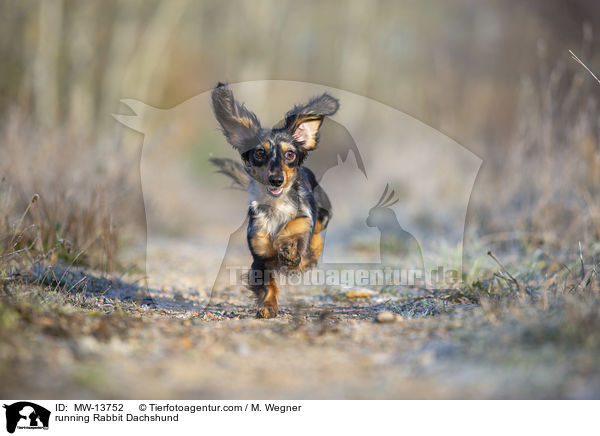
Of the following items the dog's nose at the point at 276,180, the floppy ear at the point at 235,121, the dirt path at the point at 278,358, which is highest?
the floppy ear at the point at 235,121

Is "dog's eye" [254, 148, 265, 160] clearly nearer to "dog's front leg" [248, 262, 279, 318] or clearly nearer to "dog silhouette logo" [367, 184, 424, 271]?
Result: "dog's front leg" [248, 262, 279, 318]

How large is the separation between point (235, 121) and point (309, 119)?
1.66ft

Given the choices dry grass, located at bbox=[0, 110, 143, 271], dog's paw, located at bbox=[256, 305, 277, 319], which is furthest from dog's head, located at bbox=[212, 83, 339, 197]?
dry grass, located at bbox=[0, 110, 143, 271]

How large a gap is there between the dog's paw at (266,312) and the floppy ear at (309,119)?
116cm

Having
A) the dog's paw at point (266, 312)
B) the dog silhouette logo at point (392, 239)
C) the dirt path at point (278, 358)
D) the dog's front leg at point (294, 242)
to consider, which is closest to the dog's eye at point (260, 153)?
the dog's front leg at point (294, 242)

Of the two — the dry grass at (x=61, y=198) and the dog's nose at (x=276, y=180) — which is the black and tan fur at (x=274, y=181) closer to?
the dog's nose at (x=276, y=180)

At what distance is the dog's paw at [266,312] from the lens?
3.11 metres

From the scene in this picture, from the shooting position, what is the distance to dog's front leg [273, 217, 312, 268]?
3383 millimetres

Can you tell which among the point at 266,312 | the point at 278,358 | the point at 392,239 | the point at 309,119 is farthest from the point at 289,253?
the point at 392,239

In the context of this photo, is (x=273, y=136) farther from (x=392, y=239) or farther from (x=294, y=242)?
(x=392, y=239)

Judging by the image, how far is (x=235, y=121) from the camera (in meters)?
3.50

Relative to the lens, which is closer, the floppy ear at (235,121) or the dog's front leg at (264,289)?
the dog's front leg at (264,289)
